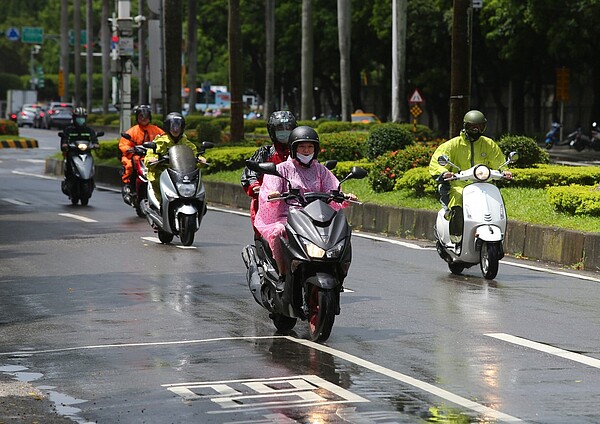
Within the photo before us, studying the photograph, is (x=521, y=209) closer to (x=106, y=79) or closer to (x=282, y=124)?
(x=282, y=124)

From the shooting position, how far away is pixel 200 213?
1825 centimetres

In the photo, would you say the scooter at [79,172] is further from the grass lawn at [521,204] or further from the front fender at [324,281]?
the front fender at [324,281]

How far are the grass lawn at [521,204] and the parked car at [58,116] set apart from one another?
6119 cm

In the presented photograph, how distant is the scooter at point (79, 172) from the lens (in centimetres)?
2572

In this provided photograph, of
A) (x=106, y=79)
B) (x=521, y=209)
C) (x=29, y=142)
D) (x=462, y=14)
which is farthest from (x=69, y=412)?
(x=106, y=79)

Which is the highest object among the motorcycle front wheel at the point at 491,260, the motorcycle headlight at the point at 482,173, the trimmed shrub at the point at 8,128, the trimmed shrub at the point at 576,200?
the motorcycle headlight at the point at 482,173

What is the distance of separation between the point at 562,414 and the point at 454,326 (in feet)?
11.5

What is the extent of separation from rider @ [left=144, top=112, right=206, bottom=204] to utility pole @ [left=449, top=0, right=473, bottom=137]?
203 inches

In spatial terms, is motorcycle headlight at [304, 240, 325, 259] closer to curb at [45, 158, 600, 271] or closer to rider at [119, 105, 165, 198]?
curb at [45, 158, 600, 271]

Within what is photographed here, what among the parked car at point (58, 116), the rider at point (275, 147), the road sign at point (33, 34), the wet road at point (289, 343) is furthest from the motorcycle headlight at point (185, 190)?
the road sign at point (33, 34)

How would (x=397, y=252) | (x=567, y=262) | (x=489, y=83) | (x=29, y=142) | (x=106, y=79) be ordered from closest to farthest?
(x=567, y=262) < (x=397, y=252) < (x=29, y=142) < (x=489, y=83) < (x=106, y=79)

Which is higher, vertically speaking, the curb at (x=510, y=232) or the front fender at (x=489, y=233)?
the front fender at (x=489, y=233)

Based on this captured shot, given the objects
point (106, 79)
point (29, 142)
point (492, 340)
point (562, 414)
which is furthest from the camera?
point (106, 79)

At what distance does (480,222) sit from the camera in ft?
48.6
